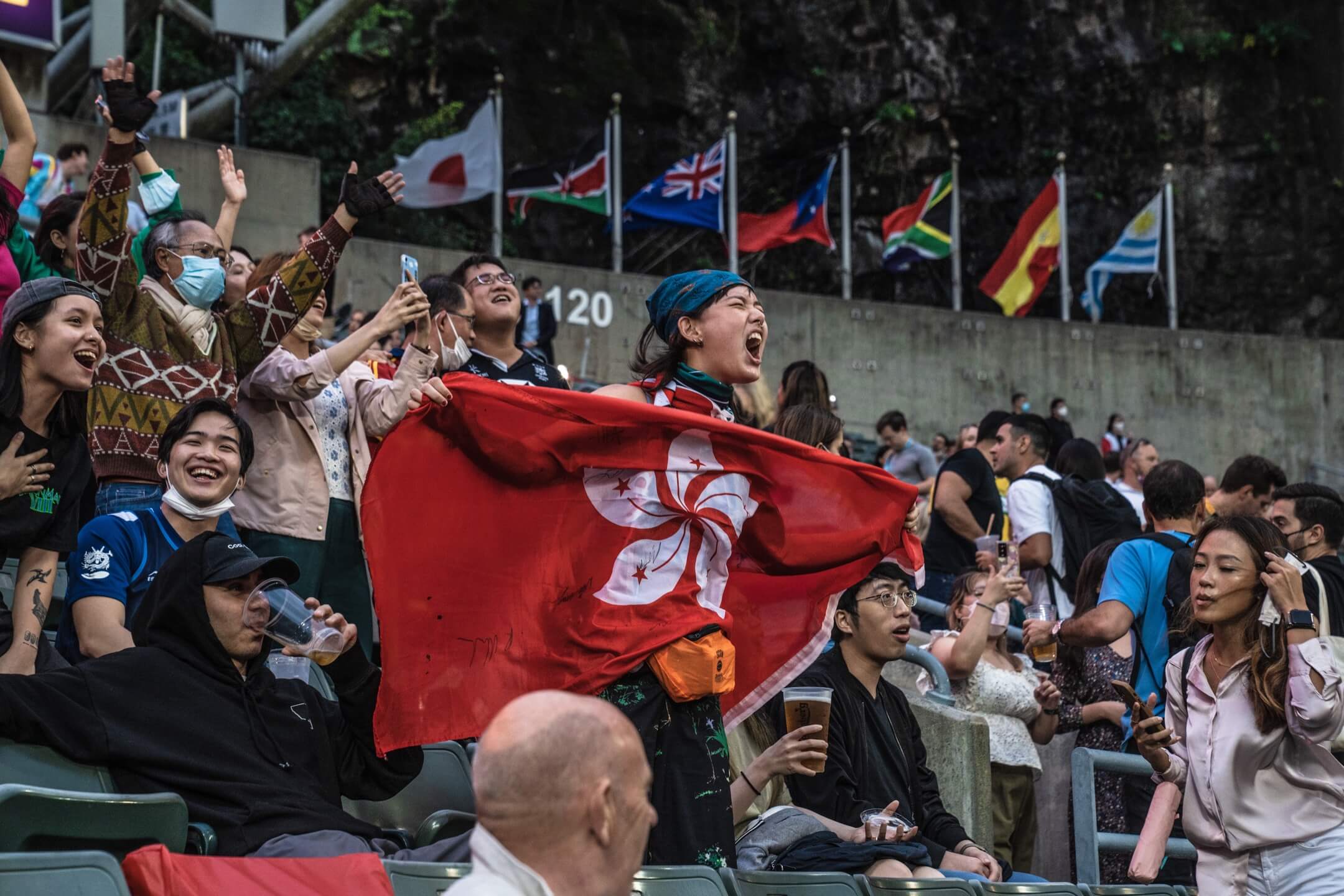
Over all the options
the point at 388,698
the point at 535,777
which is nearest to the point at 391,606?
the point at 388,698

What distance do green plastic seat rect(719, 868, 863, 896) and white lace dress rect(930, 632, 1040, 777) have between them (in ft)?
6.90

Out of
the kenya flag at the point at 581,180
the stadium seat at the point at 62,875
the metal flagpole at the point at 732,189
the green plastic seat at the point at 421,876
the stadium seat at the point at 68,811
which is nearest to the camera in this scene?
the stadium seat at the point at 62,875

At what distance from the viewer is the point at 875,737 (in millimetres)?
5523

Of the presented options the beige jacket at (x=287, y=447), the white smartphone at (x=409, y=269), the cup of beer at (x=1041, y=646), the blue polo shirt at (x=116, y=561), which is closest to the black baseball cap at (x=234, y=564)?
the blue polo shirt at (x=116, y=561)

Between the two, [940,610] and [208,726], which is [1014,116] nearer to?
[940,610]

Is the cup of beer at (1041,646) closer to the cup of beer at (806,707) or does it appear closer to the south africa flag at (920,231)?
the cup of beer at (806,707)

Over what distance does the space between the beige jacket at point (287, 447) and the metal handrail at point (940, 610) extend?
113 inches

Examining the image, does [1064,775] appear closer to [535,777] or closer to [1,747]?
[1,747]

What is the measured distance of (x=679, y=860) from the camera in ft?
13.2

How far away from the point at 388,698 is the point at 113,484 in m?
1.52

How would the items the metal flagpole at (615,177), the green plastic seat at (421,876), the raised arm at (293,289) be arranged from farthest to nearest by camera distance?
the metal flagpole at (615,177)
the raised arm at (293,289)
the green plastic seat at (421,876)

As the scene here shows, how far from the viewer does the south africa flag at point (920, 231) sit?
2238 centimetres

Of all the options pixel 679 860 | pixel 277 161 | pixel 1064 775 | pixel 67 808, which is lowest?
pixel 1064 775

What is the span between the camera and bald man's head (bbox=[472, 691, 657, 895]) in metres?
2.39
